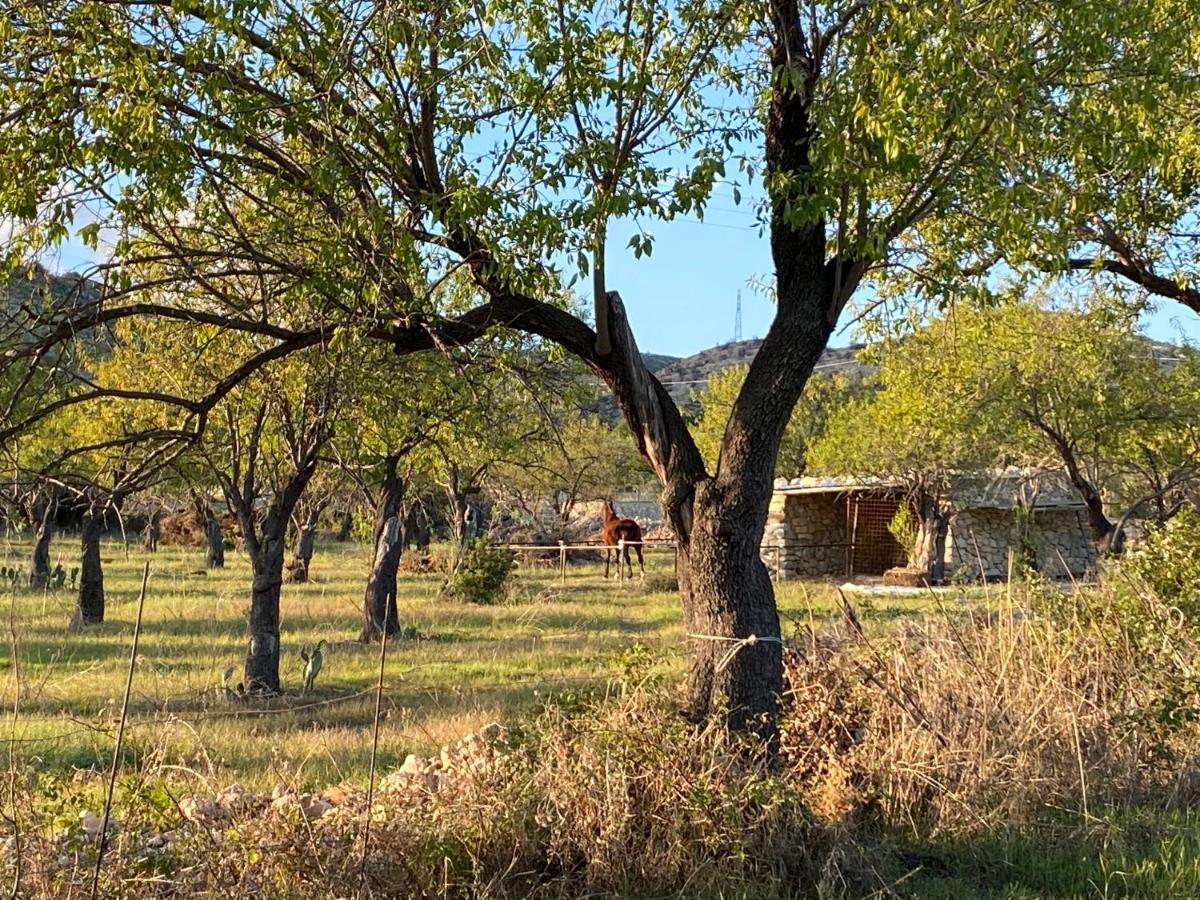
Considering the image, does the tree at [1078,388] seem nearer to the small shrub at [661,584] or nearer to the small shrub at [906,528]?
the small shrub at [906,528]

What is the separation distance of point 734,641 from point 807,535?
84.9 feet

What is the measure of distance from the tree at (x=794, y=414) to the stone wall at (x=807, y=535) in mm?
4154

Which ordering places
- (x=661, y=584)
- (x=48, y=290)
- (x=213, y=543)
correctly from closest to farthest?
(x=48, y=290), (x=661, y=584), (x=213, y=543)

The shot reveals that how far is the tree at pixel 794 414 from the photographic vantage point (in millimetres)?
37469

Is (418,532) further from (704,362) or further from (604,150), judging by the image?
(704,362)

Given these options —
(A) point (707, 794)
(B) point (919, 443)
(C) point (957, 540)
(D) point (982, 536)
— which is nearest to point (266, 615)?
(A) point (707, 794)

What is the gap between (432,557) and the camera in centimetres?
3003

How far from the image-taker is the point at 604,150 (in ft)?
17.1

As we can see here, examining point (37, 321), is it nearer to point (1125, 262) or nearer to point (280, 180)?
point (280, 180)

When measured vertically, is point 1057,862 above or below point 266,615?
below

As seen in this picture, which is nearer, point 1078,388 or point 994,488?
point 1078,388

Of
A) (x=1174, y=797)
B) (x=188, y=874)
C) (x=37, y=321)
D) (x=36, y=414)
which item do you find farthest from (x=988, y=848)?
(x=37, y=321)

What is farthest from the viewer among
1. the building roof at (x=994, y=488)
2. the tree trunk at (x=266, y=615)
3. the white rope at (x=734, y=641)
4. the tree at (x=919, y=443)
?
the building roof at (x=994, y=488)

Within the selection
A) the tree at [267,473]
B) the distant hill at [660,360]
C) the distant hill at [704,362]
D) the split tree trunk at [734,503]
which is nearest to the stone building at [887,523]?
the tree at [267,473]
